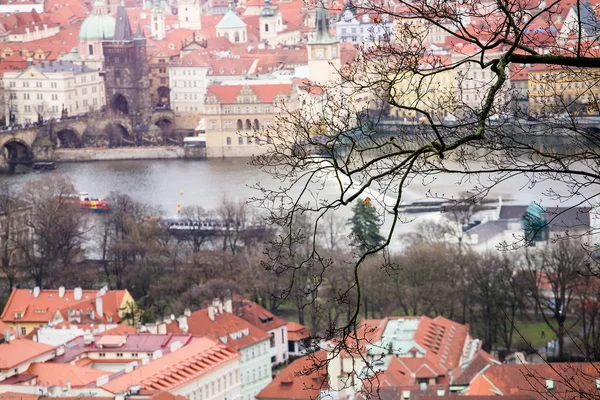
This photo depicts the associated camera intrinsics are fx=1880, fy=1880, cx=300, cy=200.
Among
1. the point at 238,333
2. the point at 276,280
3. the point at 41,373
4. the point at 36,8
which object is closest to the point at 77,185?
the point at 276,280

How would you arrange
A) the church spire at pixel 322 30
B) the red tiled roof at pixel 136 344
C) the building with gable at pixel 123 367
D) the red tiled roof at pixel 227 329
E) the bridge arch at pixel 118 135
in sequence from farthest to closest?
the church spire at pixel 322 30
the bridge arch at pixel 118 135
the red tiled roof at pixel 227 329
the red tiled roof at pixel 136 344
the building with gable at pixel 123 367

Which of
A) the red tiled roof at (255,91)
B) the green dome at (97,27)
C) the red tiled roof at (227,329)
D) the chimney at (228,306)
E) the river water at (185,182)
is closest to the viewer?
the red tiled roof at (227,329)

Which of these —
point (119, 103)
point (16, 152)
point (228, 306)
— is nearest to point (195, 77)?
point (119, 103)

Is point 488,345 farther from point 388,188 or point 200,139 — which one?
point 200,139

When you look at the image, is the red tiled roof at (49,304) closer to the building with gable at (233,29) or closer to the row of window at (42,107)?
the row of window at (42,107)

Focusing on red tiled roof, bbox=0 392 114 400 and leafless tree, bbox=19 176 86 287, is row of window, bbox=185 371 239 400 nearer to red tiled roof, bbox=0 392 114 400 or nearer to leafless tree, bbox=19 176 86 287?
red tiled roof, bbox=0 392 114 400

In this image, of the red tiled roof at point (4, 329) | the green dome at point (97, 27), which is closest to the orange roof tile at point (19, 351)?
the red tiled roof at point (4, 329)

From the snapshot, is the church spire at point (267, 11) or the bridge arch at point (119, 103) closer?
the bridge arch at point (119, 103)

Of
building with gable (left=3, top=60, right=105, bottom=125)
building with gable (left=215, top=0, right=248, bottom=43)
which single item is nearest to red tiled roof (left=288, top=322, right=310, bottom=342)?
building with gable (left=3, top=60, right=105, bottom=125)
